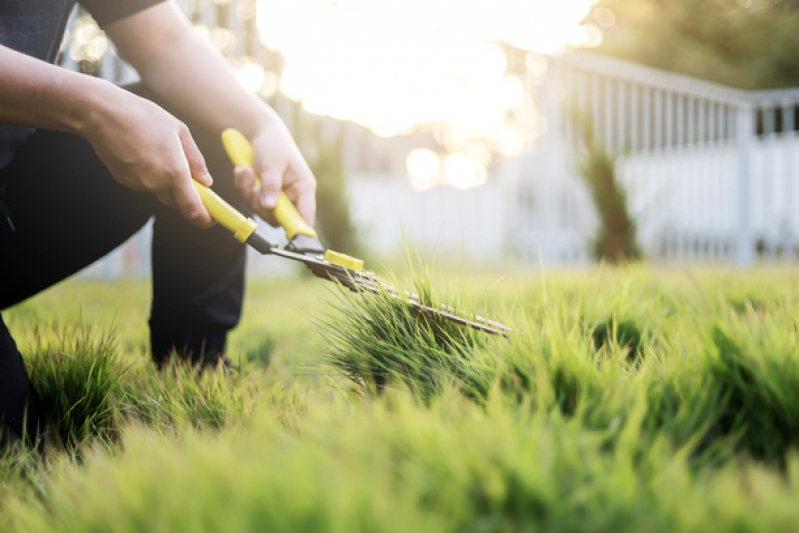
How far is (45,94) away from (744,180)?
7.07 metres

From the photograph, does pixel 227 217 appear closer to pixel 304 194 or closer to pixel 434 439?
pixel 304 194

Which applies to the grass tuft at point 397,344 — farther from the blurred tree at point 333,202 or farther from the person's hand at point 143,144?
the blurred tree at point 333,202

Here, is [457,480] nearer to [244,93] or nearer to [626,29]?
[244,93]

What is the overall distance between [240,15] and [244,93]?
12.8 ft

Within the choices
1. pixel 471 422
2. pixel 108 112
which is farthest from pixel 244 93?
pixel 471 422

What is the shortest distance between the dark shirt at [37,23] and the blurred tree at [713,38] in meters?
12.6

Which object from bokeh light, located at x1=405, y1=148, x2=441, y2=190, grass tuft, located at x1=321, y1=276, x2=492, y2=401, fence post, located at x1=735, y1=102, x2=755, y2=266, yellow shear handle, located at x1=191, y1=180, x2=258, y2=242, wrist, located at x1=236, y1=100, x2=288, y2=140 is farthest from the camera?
fence post, located at x1=735, y1=102, x2=755, y2=266

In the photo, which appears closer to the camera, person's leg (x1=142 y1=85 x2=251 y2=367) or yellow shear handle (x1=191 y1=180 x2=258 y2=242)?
yellow shear handle (x1=191 y1=180 x2=258 y2=242)

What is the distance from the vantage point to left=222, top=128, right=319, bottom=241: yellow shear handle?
4.12 ft

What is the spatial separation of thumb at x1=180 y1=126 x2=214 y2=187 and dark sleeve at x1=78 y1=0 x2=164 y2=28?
0.49 meters

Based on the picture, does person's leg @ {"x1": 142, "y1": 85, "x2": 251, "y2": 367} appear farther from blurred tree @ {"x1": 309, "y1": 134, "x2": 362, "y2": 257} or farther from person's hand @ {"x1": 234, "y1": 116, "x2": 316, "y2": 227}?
blurred tree @ {"x1": 309, "y1": 134, "x2": 362, "y2": 257}

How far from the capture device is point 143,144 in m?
0.96

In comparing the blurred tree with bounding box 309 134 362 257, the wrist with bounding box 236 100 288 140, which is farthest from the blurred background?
the wrist with bounding box 236 100 288 140

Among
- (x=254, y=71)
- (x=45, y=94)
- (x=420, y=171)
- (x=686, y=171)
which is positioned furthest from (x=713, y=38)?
(x=45, y=94)
